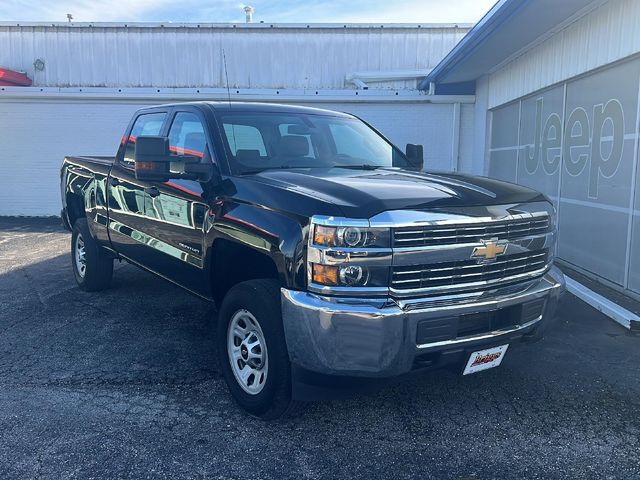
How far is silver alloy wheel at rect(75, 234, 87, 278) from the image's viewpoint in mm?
6535

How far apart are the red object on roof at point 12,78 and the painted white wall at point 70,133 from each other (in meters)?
3.62

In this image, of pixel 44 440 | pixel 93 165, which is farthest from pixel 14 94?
pixel 44 440

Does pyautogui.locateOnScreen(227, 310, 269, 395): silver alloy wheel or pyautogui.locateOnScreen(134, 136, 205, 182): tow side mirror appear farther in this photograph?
pyautogui.locateOnScreen(134, 136, 205, 182): tow side mirror

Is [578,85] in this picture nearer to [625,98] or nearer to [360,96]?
[625,98]

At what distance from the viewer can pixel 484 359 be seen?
3328 mm

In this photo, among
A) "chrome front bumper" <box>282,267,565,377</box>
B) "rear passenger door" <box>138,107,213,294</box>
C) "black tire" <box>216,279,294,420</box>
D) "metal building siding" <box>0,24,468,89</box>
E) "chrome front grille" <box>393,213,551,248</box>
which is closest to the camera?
"chrome front bumper" <box>282,267,565,377</box>

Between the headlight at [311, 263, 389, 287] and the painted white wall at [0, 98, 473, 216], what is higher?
the painted white wall at [0, 98, 473, 216]

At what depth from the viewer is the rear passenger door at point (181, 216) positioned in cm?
411

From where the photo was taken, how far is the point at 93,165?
607 centimetres

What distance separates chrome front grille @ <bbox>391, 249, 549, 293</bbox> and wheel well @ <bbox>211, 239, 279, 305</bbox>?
83 cm

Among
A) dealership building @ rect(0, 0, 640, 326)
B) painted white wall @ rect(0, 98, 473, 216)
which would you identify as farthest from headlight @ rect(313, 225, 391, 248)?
painted white wall @ rect(0, 98, 473, 216)

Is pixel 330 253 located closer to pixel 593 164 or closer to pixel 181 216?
pixel 181 216

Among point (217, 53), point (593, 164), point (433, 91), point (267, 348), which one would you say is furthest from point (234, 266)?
point (217, 53)

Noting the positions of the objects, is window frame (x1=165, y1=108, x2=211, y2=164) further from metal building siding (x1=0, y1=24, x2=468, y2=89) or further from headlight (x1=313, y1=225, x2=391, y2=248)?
metal building siding (x1=0, y1=24, x2=468, y2=89)
